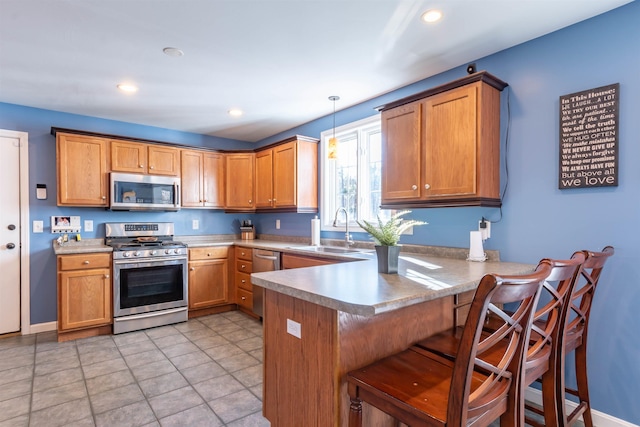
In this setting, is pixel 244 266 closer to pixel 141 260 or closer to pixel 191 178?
pixel 141 260

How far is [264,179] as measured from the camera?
15.1ft

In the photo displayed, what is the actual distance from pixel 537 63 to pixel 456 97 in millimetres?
580

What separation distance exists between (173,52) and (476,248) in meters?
2.67

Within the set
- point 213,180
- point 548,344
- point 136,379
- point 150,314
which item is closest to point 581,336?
point 548,344

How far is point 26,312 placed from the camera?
3621 mm

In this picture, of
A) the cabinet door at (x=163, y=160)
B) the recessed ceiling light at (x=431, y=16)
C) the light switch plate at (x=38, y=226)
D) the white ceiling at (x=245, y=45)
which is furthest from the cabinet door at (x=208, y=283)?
the recessed ceiling light at (x=431, y=16)

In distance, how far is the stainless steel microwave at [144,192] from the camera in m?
3.86

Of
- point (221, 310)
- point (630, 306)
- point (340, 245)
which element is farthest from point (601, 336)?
point (221, 310)

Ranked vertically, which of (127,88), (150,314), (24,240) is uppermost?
(127,88)

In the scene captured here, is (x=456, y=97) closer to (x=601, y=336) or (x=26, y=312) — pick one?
(x=601, y=336)

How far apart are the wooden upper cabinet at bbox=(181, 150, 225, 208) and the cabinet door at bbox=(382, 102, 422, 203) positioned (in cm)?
274

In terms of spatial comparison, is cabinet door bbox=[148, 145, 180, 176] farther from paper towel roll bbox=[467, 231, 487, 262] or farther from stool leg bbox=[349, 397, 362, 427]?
stool leg bbox=[349, 397, 362, 427]

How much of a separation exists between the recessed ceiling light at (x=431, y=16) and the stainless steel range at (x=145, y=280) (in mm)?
3430

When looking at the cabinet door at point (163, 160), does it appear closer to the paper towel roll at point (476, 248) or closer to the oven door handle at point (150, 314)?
the oven door handle at point (150, 314)
